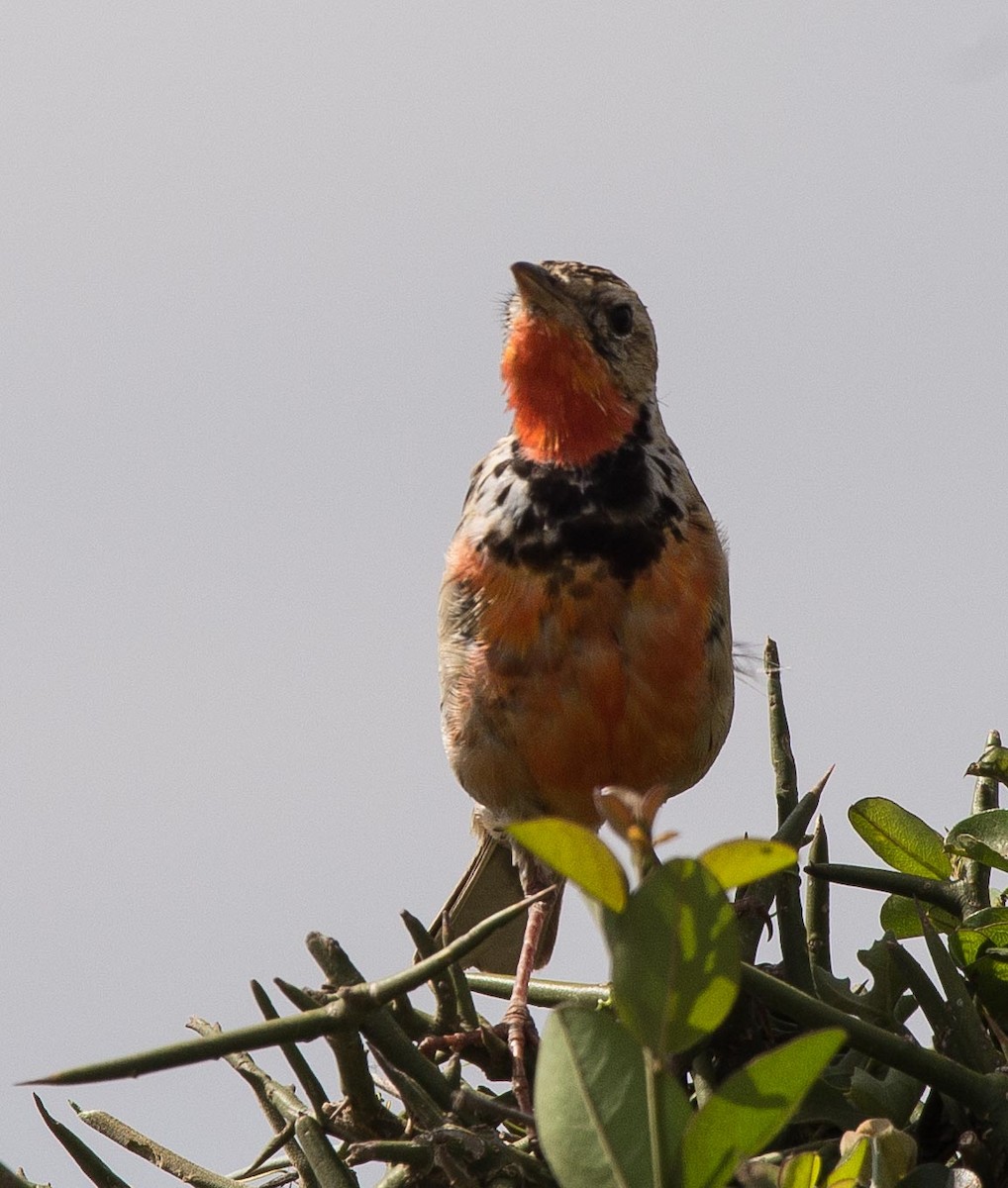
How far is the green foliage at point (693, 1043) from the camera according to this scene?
69 centimetres

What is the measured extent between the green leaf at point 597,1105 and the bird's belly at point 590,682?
2327mm

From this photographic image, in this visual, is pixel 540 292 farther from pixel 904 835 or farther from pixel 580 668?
pixel 904 835

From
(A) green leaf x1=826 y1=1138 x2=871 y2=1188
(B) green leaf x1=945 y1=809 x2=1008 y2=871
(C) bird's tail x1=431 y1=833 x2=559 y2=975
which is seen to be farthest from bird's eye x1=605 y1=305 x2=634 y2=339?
(A) green leaf x1=826 y1=1138 x2=871 y2=1188

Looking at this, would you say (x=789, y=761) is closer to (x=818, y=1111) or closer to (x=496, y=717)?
(x=818, y=1111)

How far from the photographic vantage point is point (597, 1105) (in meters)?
0.70

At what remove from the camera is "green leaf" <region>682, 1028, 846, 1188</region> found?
70 cm

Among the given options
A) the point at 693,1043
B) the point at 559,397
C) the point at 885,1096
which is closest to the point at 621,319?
the point at 559,397

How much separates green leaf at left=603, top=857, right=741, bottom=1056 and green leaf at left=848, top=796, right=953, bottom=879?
2.85 ft

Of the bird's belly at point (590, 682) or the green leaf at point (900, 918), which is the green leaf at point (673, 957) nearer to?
the green leaf at point (900, 918)

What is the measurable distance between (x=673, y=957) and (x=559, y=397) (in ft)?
8.87

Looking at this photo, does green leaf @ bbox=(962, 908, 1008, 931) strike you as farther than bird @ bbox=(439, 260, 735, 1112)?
No

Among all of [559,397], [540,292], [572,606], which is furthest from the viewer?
[540,292]

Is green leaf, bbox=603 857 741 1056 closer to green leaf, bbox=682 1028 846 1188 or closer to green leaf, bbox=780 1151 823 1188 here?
green leaf, bbox=682 1028 846 1188

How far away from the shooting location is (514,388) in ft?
11.0
